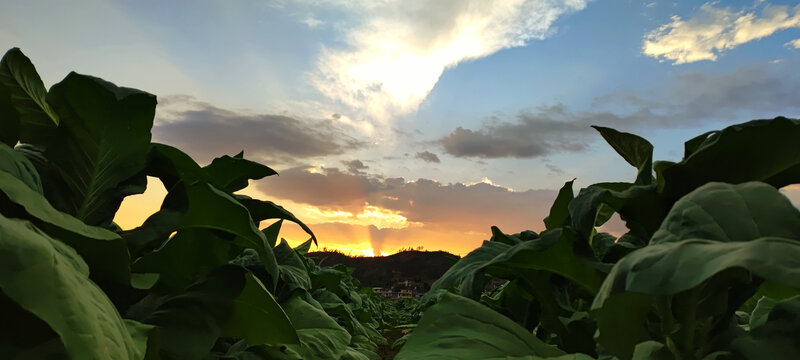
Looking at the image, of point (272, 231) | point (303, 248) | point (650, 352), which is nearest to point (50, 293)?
point (650, 352)

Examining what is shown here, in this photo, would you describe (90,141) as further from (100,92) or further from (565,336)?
(565,336)

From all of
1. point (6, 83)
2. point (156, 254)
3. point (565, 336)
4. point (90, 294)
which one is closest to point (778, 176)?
point (565, 336)

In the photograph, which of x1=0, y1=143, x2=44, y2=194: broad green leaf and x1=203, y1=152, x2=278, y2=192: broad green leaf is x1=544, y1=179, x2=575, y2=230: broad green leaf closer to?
x1=203, y1=152, x2=278, y2=192: broad green leaf

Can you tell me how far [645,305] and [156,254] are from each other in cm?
141

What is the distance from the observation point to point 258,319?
1.70 m

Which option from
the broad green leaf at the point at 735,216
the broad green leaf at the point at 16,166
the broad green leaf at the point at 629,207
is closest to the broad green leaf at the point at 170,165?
the broad green leaf at the point at 16,166

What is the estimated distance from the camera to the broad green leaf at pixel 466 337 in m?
1.19

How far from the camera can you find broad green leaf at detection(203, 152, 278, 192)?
1.99 metres

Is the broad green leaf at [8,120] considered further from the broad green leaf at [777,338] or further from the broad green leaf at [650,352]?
the broad green leaf at [777,338]

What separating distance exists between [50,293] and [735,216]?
1.19 m

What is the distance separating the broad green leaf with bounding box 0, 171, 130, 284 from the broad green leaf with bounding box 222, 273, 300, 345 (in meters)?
0.35

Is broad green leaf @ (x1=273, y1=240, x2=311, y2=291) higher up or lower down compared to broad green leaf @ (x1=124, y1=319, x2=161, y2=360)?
higher up

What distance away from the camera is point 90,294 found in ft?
3.25

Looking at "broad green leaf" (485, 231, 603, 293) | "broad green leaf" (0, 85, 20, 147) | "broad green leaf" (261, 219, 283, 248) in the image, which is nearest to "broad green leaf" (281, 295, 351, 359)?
"broad green leaf" (261, 219, 283, 248)
